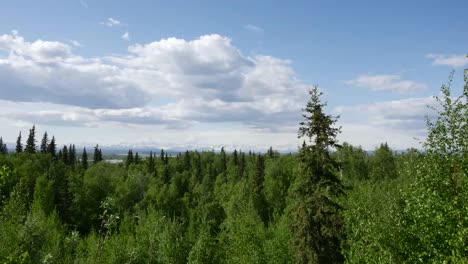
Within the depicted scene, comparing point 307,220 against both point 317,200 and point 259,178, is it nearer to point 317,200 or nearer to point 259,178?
point 317,200

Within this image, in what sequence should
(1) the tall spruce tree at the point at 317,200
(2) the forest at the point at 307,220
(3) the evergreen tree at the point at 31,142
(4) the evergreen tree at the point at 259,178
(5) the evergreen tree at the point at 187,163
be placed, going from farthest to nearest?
(5) the evergreen tree at the point at 187,163 < (3) the evergreen tree at the point at 31,142 < (4) the evergreen tree at the point at 259,178 < (1) the tall spruce tree at the point at 317,200 < (2) the forest at the point at 307,220

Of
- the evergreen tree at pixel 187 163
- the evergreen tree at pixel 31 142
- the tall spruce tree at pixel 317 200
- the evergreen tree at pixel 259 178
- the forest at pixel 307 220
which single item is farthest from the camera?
the evergreen tree at pixel 187 163

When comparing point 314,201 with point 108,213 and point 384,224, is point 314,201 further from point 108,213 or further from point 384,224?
point 108,213

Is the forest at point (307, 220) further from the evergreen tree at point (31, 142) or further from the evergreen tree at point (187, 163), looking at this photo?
the evergreen tree at point (187, 163)

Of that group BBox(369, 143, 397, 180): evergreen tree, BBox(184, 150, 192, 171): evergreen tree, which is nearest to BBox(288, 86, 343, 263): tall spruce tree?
BBox(369, 143, 397, 180): evergreen tree

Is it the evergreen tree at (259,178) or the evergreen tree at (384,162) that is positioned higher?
the evergreen tree at (384,162)

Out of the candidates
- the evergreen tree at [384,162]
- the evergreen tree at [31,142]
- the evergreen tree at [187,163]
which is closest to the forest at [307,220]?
the evergreen tree at [384,162]

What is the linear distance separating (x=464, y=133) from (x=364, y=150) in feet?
422

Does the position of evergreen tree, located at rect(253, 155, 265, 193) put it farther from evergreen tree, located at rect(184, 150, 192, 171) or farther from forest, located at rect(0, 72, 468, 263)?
evergreen tree, located at rect(184, 150, 192, 171)

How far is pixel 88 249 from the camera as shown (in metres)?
51.0

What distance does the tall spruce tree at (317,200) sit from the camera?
28.5 meters

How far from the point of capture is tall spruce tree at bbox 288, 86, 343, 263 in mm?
28547

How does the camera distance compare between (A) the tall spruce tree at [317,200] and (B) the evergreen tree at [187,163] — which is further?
(B) the evergreen tree at [187,163]

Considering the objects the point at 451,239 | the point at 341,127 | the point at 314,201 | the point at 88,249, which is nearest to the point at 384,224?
the point at 451,239
